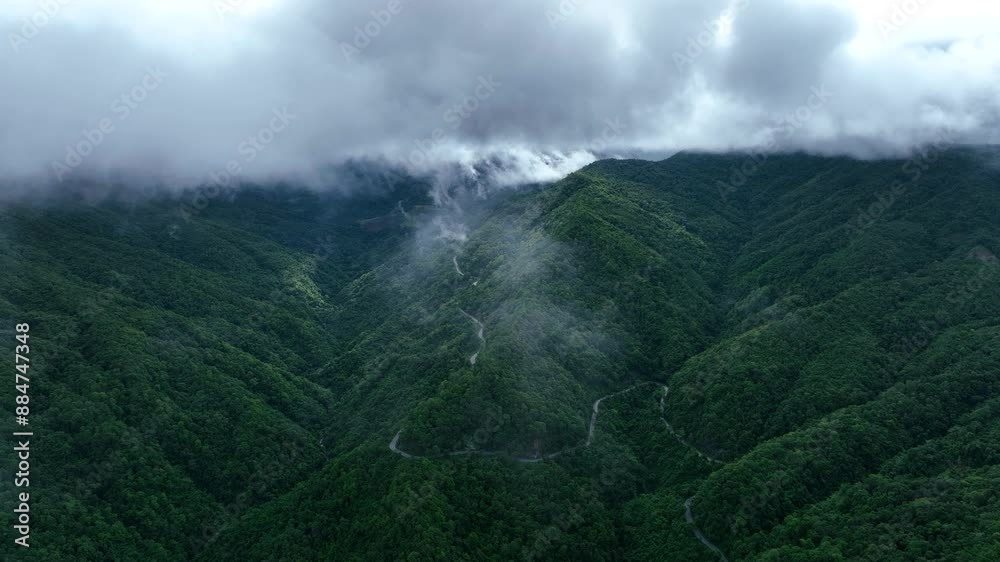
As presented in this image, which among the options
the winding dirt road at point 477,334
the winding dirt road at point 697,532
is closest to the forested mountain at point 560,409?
the winding dirt road at point 697,532

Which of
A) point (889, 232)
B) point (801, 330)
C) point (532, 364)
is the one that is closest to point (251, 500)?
point (532, 364)

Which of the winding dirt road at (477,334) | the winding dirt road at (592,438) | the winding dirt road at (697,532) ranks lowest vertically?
the winding dirt road at (697,532)

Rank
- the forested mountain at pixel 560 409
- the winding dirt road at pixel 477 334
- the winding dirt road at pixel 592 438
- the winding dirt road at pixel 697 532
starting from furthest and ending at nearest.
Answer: the winding dirt road at pixel 477 334, the winding dirt road at pixel 592 438, the forested mountain at pixel 560 409, the winding dirt road at pixel 697 532

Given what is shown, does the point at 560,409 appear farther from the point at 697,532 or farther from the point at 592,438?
the point at 697,532

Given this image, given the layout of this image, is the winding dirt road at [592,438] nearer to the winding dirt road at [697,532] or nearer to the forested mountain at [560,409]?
the winding dirt road at [697,532]

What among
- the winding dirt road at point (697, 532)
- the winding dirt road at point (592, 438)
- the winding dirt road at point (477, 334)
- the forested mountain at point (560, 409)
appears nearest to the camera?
the winding dirt road at point (697, 532)

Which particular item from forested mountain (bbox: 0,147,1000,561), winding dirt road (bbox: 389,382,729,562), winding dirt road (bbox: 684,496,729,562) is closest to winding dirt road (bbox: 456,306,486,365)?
winding dirt road (bbox: 389,382,729,562)

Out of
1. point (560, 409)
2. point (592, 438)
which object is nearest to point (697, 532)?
point (592, 438)

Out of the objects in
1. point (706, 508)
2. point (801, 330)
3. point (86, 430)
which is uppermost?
point (86, 430)

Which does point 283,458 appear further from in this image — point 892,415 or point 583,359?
point 892,415
